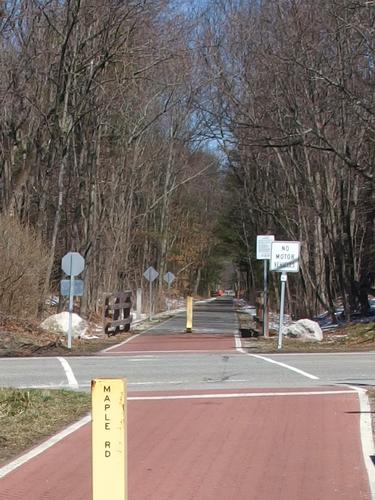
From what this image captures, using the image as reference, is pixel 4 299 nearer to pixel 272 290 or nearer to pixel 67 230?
pixel 67 230

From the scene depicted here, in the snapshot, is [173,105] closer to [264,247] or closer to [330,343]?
[264,247]

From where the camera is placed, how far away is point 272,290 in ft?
164

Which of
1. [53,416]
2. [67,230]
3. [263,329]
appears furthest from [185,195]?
[53,416]

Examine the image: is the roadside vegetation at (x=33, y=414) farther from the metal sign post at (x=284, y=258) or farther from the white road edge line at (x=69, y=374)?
the metal sign post at (x=284, y=258)

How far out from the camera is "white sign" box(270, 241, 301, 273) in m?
21.1

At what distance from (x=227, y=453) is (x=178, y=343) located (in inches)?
638

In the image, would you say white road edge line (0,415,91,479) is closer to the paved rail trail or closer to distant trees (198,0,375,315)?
the paved rail trail

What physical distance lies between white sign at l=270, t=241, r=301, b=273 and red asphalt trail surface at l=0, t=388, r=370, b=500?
10293 millimetres

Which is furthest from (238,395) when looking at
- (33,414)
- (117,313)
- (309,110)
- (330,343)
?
(117,313)

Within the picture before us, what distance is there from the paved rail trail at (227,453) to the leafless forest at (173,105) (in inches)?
466

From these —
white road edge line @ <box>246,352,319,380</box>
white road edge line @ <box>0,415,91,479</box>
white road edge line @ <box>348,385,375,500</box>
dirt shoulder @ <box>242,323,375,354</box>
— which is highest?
dirt shoulder @ <box>242,323,375,354</box>

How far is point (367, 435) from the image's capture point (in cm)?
861

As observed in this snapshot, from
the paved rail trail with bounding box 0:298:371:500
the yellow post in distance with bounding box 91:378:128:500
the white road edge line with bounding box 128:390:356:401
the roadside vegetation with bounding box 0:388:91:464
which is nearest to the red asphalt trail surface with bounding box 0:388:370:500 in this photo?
the paved rail trail with bounding box 0:298:371:500

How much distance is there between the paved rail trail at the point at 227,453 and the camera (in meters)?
6.57
